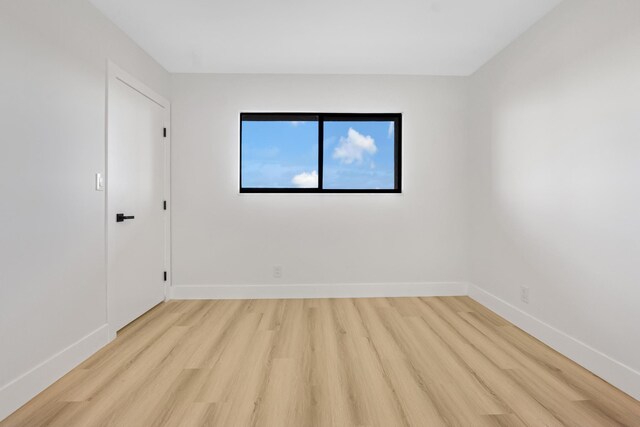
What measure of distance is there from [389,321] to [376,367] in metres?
0.89

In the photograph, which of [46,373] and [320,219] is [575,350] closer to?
[320,219]

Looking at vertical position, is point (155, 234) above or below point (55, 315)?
above

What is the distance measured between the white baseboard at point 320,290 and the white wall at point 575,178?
62 cm

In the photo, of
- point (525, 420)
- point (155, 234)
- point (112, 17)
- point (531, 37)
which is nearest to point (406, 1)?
point (531, 37)

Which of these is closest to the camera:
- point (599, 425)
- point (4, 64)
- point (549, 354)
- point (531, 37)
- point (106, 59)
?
point (599, 425)

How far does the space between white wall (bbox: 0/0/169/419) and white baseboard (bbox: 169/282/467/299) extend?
1.22 meters

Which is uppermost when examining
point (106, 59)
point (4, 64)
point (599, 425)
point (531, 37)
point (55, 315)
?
point (531, 37)

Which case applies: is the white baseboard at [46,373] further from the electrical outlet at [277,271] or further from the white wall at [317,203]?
the electrical outlet at [277,271]

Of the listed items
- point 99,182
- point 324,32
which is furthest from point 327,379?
point 324,32

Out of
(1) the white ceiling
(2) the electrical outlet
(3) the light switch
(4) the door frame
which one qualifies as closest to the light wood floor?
(4) the door frame

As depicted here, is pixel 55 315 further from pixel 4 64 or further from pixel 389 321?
pixel 389 321

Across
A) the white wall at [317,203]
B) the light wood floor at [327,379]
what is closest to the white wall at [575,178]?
the light wood floor at [327,379]

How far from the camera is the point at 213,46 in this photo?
3086mm

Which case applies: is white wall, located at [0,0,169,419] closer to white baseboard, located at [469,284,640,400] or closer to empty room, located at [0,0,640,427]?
empty room, located at [0,0,640,427]
